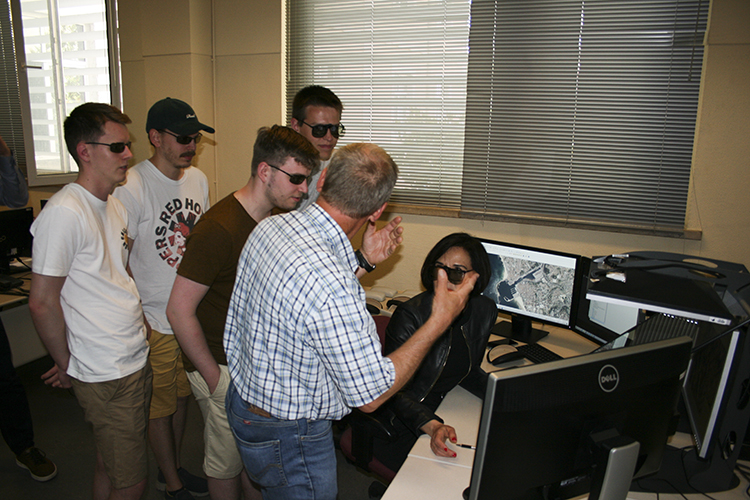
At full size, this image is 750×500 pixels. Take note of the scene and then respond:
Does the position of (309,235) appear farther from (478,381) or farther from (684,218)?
(684,218)

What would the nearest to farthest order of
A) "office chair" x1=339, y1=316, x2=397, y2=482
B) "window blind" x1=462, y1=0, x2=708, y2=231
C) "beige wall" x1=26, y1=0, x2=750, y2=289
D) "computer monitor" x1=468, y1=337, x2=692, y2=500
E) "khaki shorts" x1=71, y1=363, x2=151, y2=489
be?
"computer monitor" x1=468, y1=337, x2=692, y2=500
"khaki shorts" x1=71, y1=363, x2=151, y2=489
"office chair" x1=339, y1=316, x2=397, y2=482
"beige wall" x1=26, y1=0, x2=750, y2=289
"window blind" x1=462, y1=0, x2=708, y2=231

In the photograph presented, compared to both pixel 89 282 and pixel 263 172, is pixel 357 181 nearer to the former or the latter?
pixel 263 172

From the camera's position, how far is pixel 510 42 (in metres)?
3.13

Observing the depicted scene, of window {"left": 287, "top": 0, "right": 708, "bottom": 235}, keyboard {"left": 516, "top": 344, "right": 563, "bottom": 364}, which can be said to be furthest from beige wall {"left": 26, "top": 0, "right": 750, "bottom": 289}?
keyboard {"left": 516, "top": 344, "right": 563, "bottom": 364}

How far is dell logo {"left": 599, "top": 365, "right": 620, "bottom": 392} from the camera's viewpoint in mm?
1038

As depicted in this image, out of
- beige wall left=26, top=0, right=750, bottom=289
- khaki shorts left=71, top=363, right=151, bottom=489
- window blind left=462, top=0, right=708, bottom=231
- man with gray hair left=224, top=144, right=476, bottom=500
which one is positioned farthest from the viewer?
window blind left=462, top=0, right=708, bottom=231

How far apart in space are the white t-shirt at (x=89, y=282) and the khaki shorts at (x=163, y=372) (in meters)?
0.38

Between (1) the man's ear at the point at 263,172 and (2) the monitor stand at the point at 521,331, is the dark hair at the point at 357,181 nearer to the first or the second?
(1) the man's ear at the point at 263,172

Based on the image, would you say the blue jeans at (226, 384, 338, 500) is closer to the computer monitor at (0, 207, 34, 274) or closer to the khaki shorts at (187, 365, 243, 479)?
the khaki shorts at (187, 365, 243, 479)

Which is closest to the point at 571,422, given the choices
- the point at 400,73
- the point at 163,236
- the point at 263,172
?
the point at 263,172

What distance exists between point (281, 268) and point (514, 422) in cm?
64

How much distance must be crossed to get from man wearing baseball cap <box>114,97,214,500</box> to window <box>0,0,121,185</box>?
7.56 feet

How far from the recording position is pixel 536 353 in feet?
7.52

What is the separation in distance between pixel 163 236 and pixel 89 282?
1.76ft
